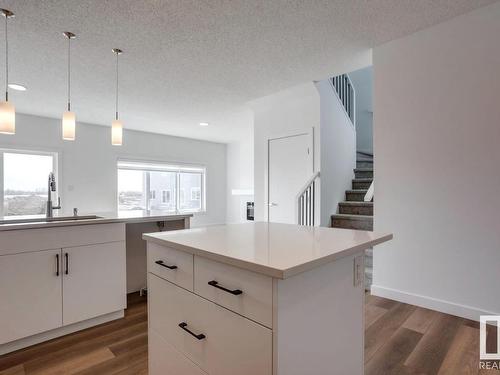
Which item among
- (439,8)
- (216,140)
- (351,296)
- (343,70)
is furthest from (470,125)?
(216,140)

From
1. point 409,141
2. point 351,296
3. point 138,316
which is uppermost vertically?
point 409,141

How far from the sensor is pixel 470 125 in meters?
2.32

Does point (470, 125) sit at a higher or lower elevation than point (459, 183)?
higher

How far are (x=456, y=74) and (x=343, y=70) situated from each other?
127 centimetres

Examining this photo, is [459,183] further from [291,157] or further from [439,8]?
[291,157]

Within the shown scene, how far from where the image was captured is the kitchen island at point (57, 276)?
1929 mm

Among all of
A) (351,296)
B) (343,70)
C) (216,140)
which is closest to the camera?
(351,296)

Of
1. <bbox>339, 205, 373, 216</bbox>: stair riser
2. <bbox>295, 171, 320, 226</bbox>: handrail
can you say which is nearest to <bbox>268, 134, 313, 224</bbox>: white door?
<bbox>295, 171, 320, 226</bbox>: handrail

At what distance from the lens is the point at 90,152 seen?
5875mm

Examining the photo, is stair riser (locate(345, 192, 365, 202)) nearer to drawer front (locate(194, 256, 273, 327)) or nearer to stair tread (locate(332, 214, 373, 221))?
stair tread (locate(332, 214, 373, 221))

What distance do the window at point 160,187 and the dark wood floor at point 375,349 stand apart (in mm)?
4637

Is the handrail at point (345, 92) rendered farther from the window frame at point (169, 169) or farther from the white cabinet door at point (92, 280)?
the window frame at point (169, 169)

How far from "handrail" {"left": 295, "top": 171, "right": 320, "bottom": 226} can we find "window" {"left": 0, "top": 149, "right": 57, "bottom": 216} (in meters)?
4.77

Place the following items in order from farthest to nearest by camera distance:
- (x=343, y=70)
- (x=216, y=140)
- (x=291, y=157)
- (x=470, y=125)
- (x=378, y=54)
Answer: (x=216, y=140) → (x=291, y=157) → (x=343, y=70) → (x=378, y=54) → (x=470, y=125)
